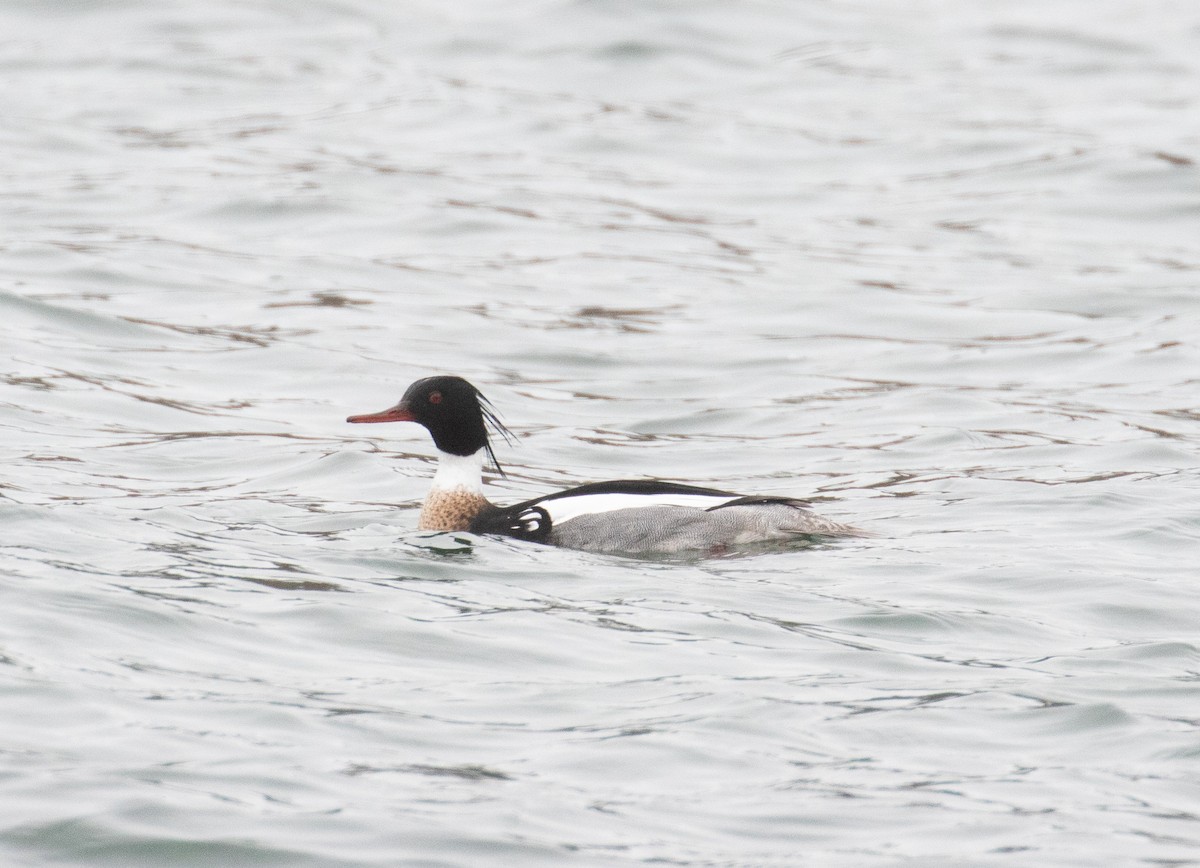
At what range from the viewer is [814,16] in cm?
2531

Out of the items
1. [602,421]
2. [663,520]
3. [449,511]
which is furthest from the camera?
[602,421]

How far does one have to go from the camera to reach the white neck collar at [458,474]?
10.1 metres

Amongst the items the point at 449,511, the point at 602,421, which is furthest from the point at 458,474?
the point at 602,421

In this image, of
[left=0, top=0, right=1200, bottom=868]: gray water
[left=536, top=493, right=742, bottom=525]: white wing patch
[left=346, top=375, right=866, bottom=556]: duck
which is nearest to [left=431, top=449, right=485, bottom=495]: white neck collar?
[left=0, top=0, right=1200, bottom=868]: gray water

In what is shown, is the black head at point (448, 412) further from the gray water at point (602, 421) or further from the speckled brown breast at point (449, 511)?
the gray water at point (602, 421)

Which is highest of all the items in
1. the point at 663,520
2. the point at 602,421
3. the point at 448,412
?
the point at 448,412

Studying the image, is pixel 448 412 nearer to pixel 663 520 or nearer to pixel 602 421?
pixel 663 520

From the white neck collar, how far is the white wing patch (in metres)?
0.69

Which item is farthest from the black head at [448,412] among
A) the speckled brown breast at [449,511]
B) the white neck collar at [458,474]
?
the speckled brown breast at [449,511]

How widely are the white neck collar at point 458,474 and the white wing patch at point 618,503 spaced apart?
69 cm

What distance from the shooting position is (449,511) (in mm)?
10023

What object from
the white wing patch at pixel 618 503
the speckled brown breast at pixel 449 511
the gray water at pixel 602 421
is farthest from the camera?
the speckled brown breast at pixel 449 511

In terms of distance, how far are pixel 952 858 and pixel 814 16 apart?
20.6 meters

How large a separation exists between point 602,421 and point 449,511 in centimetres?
312
